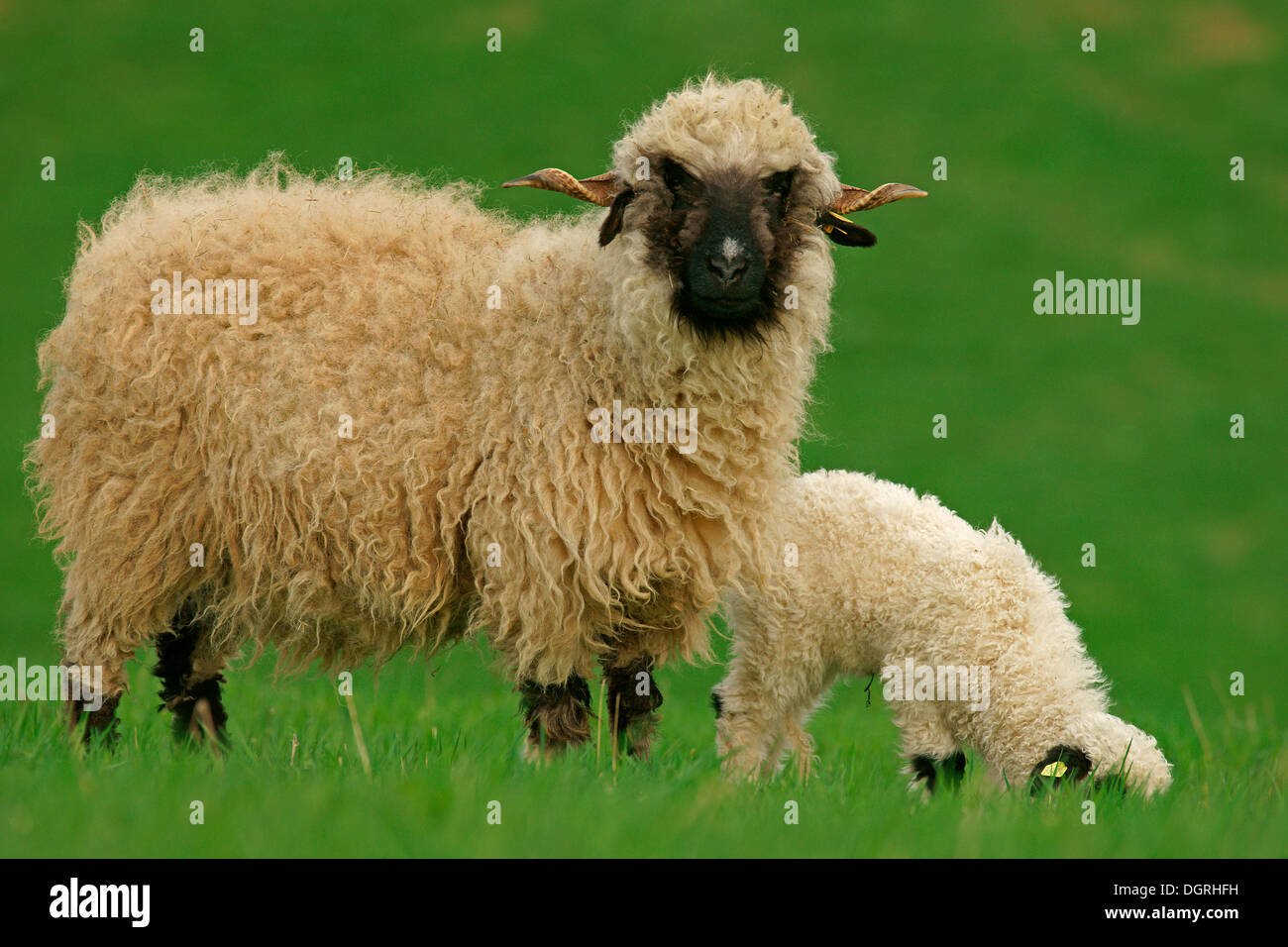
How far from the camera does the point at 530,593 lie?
5109mm

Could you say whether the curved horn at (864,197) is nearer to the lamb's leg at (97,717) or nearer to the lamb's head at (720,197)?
the lamb's head at (720,197)

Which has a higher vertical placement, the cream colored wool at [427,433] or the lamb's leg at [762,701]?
the cream colored wool at [427,433]

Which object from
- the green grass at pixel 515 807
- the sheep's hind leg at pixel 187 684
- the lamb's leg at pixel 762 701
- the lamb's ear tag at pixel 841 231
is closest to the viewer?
the green grass at pixel 515 807

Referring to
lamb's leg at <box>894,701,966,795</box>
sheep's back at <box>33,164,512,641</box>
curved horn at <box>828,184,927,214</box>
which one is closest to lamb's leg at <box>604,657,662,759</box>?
sheep's back at <box>33,164,512,641</box>

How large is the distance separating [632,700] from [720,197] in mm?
1892

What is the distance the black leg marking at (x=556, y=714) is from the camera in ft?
17.4

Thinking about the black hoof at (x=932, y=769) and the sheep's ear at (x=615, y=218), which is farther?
the black hoof at (x=932, y=769)

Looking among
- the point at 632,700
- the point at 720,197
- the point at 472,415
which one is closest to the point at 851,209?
the point at 720,197

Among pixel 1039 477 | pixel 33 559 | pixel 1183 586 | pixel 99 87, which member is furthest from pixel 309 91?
pixel 1183 586

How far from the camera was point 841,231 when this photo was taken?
5508mm

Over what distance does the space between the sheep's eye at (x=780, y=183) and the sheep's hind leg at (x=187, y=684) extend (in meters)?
2.90

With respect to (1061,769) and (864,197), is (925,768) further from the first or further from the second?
(864,197)

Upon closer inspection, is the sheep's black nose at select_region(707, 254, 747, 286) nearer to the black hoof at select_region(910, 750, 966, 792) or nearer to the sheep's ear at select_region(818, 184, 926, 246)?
the sheep's ear at select_region(818, 184, 926, 246)

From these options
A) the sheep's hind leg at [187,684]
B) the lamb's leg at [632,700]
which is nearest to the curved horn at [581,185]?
the lamb's leg at [632,700]
